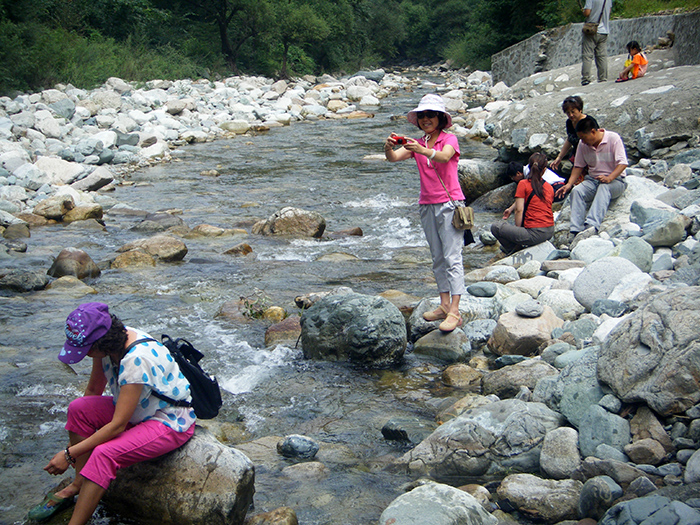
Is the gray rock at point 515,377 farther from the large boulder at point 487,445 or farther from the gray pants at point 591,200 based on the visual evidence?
the gray pants at point 591,200

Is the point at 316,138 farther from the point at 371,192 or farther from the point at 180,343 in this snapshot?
the point at 180,343

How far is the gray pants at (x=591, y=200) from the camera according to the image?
23.8 feet

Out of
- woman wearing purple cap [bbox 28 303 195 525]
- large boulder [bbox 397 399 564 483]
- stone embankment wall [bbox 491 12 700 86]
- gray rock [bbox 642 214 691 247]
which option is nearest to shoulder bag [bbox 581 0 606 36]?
stone embankment wall [bbox 491 12 700 86]

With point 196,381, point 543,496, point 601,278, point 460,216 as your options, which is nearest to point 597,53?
point 601,278

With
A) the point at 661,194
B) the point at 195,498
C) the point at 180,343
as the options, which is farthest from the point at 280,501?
the point at 661,194

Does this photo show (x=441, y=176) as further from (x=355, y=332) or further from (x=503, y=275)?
(x=503, y=275)

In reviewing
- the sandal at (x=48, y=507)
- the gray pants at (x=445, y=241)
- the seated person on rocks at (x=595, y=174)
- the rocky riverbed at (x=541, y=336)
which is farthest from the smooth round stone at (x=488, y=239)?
the sandal at (x=48, y=507)

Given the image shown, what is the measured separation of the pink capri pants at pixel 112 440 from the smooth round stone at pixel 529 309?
3013 mm

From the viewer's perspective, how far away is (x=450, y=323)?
541 centimetres

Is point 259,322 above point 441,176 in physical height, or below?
below

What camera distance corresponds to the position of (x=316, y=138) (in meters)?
19.3

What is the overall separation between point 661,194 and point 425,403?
432 cm

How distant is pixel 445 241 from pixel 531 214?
2516 mm

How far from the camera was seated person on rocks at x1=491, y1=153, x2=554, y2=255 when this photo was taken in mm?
7266
